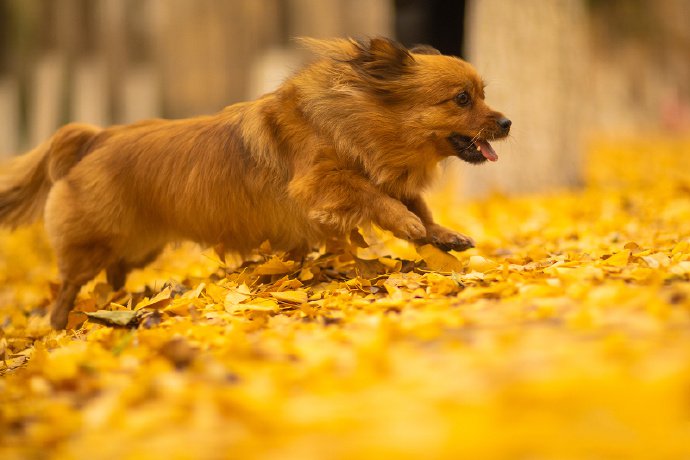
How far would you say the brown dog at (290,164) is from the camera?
3.74 m

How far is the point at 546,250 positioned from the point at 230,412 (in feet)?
9.16

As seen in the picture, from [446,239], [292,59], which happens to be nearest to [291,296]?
[446,239]

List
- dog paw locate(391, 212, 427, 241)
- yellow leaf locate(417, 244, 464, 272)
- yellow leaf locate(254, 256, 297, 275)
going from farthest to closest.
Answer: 1. yellow leaf locate(254, 256, 297, 275)
2. yellow leaf locate(417, 244, 464, 272)
3. dog paw locate(391, 212, 427, 241)

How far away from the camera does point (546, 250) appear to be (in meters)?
4.25

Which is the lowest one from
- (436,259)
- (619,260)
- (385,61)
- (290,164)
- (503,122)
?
(436,259)

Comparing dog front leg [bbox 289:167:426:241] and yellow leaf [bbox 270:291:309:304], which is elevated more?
dog front leg [bbox 289:167:426:241]

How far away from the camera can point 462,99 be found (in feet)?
12.4

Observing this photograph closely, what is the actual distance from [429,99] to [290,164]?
31.6 inches

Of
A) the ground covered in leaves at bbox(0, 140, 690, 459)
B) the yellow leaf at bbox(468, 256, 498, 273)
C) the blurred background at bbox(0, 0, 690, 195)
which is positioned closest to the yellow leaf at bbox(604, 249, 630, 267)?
the ground covered in leaves at bbox(0, 140, 690, 459)

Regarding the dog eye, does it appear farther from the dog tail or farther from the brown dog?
the dog tail

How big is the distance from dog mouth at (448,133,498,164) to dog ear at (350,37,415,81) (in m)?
0.44

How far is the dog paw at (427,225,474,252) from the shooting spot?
3.75m

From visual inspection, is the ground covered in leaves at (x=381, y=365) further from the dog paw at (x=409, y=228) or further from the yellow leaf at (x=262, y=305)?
the dog paw at (x=409, y=228)

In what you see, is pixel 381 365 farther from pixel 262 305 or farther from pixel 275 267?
pixel 275 267
